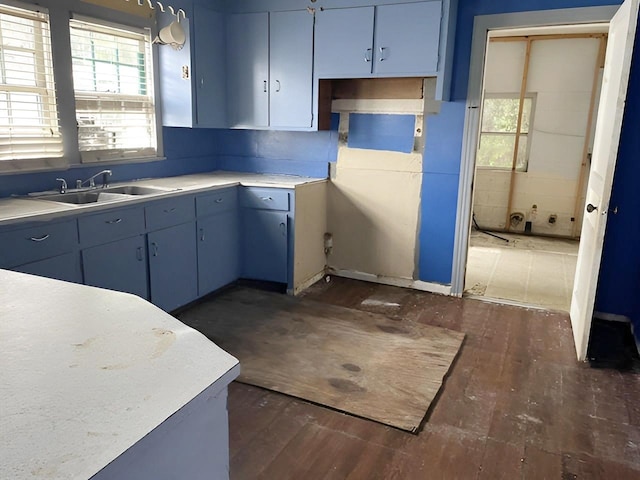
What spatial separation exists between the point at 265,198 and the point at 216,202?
15.4 inches

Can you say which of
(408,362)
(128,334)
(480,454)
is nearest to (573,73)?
(408,362)

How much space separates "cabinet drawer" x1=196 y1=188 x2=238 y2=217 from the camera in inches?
140

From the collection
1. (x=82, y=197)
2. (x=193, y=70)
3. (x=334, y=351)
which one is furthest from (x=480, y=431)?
(x=193, y=70)

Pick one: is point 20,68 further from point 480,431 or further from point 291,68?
point 480,431

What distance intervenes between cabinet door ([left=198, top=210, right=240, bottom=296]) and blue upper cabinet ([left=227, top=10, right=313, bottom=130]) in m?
0.91

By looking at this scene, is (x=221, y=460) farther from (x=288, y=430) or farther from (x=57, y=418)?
(x=288, y=430)

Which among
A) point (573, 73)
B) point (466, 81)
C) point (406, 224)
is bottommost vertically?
point (406, 224)

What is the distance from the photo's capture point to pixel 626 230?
11.7ft

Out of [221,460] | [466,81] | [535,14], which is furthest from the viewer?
[466,81]

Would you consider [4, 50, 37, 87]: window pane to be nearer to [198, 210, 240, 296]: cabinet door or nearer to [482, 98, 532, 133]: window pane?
[198, 210, 240, 296]: cabinet door

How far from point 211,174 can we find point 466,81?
2.23 m

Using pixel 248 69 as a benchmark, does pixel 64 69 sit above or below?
below

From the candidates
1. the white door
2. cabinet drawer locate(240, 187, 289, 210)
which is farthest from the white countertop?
the white door

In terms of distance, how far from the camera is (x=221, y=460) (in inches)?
37.6
